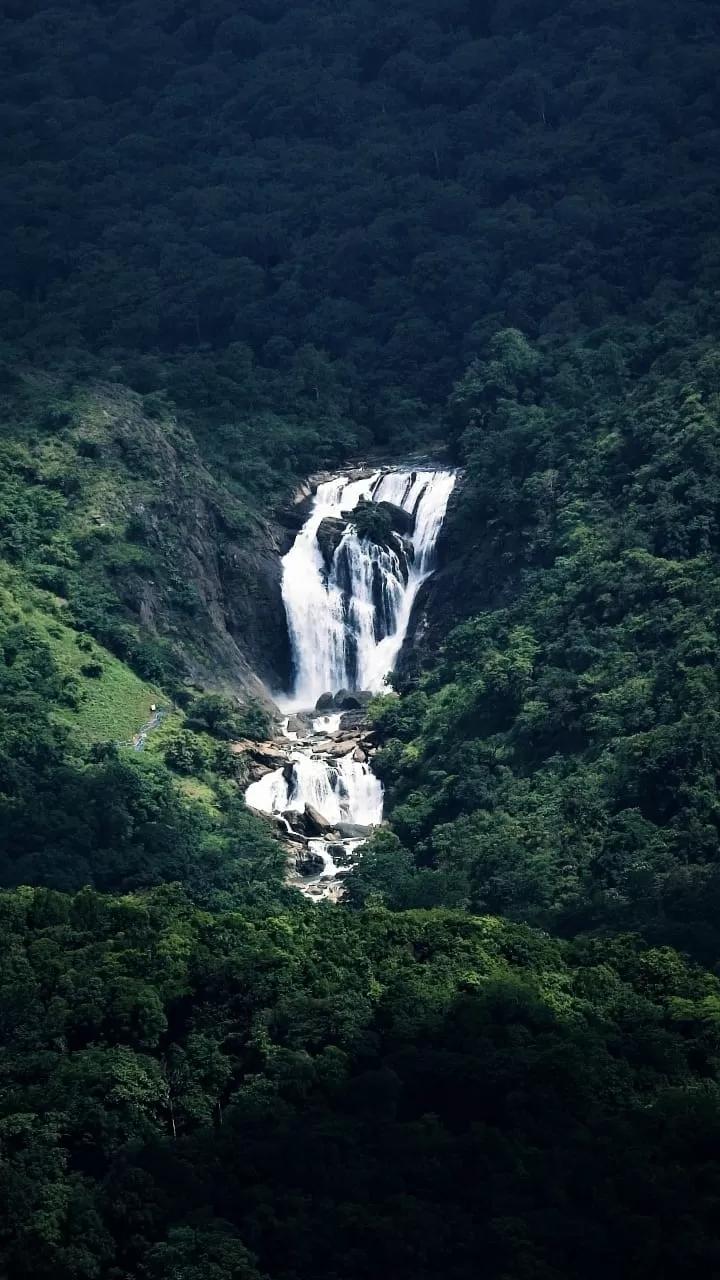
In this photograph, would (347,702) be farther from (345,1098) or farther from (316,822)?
(345,1098)

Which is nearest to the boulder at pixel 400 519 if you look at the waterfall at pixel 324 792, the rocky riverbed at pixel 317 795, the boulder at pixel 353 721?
the boulder at pixel 353 721

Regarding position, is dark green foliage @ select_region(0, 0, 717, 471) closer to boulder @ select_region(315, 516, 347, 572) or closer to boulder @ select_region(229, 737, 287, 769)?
boulder @ select_region(315, 516, 347, 572)

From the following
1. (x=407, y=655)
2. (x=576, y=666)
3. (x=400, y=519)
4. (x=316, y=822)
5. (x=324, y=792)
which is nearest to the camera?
(x=316, y=822)

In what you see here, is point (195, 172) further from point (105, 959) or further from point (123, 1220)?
point (123, 1220)

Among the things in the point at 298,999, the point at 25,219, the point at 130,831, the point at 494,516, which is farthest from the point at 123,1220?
the point at 25,219

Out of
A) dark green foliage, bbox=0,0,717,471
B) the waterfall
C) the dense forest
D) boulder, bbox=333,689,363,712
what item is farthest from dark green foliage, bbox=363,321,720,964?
dark green foliage, bbox=0,0,717,471

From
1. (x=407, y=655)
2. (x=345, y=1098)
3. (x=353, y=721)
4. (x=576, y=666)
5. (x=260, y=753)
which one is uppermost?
(x=407, y=655)

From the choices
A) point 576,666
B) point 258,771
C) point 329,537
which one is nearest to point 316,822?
point 258,771
